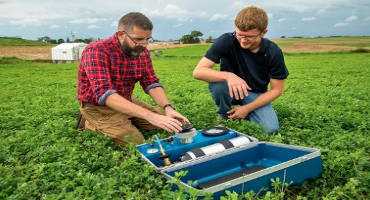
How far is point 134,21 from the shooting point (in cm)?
585

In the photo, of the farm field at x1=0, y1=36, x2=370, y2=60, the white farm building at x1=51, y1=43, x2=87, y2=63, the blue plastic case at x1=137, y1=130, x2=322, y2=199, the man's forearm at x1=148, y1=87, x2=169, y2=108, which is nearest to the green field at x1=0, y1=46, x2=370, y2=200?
the blue plastic case at x1=137, y1=130, x2=322, y2=199

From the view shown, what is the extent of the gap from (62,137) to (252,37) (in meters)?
3.09

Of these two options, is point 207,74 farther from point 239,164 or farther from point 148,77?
point 239,164

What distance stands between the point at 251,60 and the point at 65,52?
5589cm

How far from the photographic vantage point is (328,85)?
14.3 m

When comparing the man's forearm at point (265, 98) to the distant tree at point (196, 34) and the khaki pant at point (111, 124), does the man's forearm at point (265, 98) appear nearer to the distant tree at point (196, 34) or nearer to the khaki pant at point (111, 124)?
the khaki pant at point (111, 124)

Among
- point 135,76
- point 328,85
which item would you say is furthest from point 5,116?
point 328,85

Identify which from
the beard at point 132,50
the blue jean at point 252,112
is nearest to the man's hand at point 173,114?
the beard at point 132,50

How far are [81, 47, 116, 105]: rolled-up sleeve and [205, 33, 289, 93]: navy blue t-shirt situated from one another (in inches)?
67.4

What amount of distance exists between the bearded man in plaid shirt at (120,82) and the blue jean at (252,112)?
92cm

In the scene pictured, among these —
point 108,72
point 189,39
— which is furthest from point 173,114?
point 189,39

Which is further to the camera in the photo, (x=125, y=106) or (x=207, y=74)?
(x=207, y=74)

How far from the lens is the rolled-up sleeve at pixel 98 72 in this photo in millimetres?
5871

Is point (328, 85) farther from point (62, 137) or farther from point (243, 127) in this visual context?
point (62, 137)
